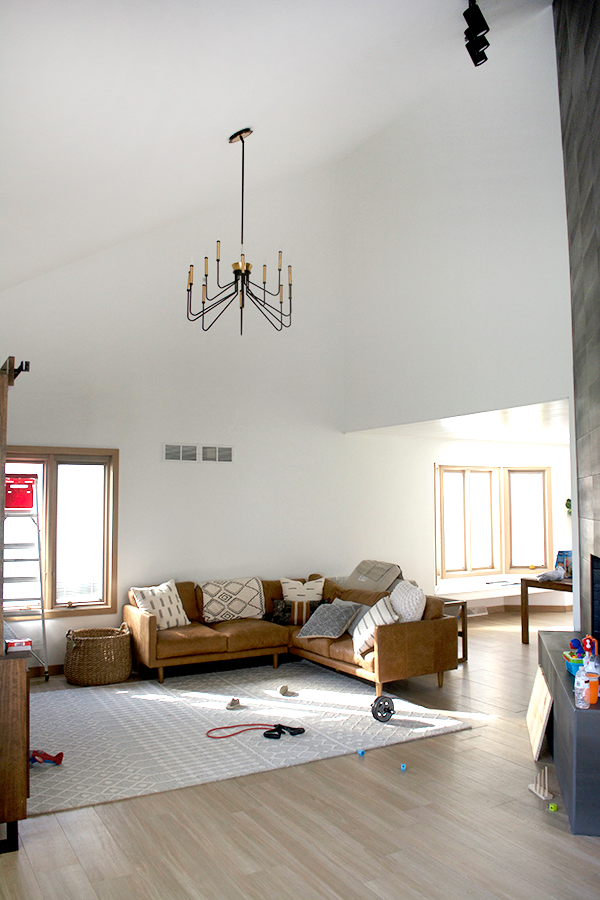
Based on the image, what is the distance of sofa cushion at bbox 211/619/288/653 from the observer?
248 inches

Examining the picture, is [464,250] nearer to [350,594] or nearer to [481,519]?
[350,594]

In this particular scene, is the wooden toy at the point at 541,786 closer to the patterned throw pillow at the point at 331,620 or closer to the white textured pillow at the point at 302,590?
the patterned throw pillow at the point at 331,620

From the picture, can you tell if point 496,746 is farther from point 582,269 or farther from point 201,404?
point 201,404

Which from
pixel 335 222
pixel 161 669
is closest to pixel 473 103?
pixel 335 222

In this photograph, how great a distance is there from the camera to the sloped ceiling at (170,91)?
269 cm

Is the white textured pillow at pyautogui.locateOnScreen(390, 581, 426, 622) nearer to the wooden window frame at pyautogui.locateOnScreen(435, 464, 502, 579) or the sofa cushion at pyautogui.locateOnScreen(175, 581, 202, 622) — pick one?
the sofa cushion at pyautogui.locateOnScreen(175, 581, 202, 622)

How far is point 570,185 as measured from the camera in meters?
4.75

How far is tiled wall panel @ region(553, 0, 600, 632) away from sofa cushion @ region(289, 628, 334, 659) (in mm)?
2284

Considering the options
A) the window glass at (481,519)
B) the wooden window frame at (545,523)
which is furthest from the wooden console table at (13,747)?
the wooden window frame at (545,523)

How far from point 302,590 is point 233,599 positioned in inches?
28.8

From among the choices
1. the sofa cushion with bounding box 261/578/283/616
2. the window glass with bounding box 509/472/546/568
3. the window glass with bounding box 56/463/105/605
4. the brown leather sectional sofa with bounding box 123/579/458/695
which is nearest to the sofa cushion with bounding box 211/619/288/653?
the brown leather sectional sofa with bounding box 123/579/458/695

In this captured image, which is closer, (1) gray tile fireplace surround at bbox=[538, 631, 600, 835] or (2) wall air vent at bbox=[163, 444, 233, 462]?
(1) gray tile fireplace surround at bbox=[538, 631, 600, 835]

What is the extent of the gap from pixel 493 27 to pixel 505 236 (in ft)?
4.98

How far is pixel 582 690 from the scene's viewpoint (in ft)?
11.1
